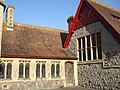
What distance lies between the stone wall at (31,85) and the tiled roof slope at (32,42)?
7.95 ft

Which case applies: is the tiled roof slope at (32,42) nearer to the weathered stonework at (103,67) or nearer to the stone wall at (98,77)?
the stone wall at (98,77)

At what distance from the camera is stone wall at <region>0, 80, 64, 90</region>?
13.1 m

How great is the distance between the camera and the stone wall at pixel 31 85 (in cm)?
1308

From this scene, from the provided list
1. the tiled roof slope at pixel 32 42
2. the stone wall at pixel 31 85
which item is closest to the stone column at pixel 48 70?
the stone wall at pixel 31 85

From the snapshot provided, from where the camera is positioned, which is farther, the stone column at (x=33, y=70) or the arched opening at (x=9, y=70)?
the stone column at (x=33, y=70)

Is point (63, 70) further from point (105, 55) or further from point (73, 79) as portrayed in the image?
point (105, 55)

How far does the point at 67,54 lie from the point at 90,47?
2933mm

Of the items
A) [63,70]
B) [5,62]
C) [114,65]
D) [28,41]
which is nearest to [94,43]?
[114,65]

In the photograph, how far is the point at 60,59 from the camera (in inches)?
633

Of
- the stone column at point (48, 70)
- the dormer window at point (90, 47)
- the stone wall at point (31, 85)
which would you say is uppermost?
the dormer window at point (90, 47)

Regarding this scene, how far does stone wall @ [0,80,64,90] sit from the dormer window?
353cm

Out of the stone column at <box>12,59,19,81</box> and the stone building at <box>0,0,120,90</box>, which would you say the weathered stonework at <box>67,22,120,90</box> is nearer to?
the stone building at <box>0,0,120,90</box>

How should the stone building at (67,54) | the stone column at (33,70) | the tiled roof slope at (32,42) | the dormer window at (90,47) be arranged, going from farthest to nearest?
the tiled roof slope at (32,42)
the dormer window at (90,47)
the stone column at (33,70)
the stone building at (67,54)

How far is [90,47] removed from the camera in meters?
15.1
